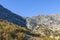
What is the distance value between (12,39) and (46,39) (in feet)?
31.3

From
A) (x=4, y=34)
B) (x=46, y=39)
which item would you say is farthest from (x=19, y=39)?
(x=46, y=39)

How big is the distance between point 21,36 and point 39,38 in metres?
5.83

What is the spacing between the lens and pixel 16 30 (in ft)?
169

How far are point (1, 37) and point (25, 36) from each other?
6.22 metres

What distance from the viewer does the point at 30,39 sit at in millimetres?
47531

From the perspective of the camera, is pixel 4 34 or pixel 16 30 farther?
pixel 16 30

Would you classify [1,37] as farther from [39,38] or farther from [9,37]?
[39,38]

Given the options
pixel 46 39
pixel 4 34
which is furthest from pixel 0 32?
pixel 46 39

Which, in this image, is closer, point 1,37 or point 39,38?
point 1,37

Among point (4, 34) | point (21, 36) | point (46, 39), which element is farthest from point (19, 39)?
point (46, 39)

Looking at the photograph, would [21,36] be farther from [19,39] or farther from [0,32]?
[0,32]

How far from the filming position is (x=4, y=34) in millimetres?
47750

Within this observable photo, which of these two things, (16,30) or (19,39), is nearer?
(19,39)

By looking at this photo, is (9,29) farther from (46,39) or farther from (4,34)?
(46,39)
